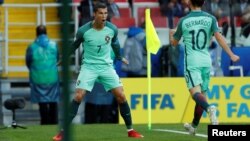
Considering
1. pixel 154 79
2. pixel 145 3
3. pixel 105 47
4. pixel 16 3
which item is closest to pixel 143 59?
pixel 154 79

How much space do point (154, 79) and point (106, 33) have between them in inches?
245

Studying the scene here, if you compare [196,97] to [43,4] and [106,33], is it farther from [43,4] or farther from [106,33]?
[43,4]

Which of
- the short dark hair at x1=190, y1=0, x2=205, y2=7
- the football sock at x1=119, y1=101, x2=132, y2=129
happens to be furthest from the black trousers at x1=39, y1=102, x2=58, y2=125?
the short dark hair at x1=190, y1=0, x2=205, y2=7

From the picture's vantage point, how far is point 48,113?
62.6 feet

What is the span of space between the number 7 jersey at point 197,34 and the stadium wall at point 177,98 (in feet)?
20.8

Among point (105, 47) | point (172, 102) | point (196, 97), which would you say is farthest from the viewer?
point (172, 102)

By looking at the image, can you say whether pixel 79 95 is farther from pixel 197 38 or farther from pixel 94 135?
pixel 197 38

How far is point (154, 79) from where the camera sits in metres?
18.2

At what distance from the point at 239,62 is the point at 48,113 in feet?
15.9

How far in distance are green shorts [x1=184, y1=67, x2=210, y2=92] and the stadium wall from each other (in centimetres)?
627

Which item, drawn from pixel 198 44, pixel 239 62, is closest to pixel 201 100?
pixel 198 44

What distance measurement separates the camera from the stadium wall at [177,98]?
17953 mm

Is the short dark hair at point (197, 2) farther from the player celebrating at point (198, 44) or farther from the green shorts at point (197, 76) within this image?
the green shorts at point (197, 76)

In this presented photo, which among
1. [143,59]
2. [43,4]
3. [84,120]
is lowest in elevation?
[84,120]
